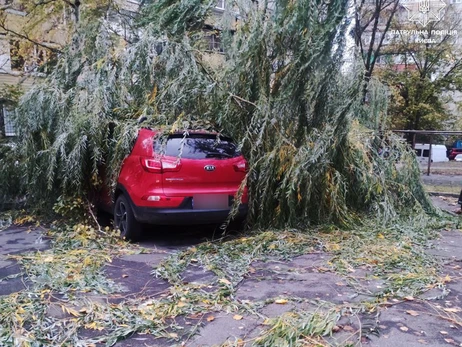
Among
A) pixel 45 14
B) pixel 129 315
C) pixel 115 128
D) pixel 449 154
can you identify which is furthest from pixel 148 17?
pixel 449 154

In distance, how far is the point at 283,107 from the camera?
667cm

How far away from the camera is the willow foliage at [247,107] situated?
21.0 ft

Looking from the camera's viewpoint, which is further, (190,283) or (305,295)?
(190,283)

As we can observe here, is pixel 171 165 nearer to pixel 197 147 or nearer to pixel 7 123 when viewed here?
pixel 197 147

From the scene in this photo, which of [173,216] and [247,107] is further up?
[247,107]

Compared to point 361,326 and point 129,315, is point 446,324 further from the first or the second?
point 129,315

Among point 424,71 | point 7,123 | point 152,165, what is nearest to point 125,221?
point 152,165

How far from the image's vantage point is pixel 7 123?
29.2 feet

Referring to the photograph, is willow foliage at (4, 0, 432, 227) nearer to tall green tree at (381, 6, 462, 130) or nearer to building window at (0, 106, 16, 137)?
building window at (0, 106, 16, 137)

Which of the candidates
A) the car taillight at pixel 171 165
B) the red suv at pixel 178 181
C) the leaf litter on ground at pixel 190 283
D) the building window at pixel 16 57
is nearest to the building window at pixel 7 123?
the leaf litter on ground at pixel 190 283

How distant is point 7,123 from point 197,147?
4993mm

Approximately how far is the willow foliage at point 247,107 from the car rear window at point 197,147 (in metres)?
0.26

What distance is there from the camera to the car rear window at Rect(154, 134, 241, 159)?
229 inches

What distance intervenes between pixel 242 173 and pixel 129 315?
10.2 feet
